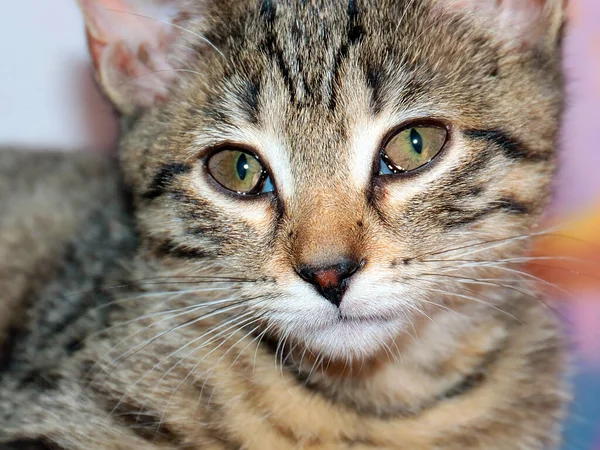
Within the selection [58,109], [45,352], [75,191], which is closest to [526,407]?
[45,352]

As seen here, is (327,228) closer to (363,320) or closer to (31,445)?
(363,320)

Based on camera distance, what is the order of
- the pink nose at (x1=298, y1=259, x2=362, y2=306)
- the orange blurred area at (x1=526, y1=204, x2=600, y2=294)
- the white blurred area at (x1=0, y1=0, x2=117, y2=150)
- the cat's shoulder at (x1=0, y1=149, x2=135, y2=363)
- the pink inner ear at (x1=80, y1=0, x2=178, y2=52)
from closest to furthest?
the pink nose at (x1=298, y1=259, x2=362, y2=306) → the pink inner ear at (x1=80, y1=0, x2=178, y2=52) → the cat's shoulder at (x1=0, y1=149, x2=135, y2=363) → the orange blurred area at (x1=526, y1=204, x2=600, y2=294) → the white blurred area at (x1=0, y1=0, x2=117, y2=150)

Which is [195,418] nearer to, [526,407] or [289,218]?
[289,218]

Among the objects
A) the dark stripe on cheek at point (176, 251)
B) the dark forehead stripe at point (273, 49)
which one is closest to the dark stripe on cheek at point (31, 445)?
the dark stripe on cheek at point (176, 251)

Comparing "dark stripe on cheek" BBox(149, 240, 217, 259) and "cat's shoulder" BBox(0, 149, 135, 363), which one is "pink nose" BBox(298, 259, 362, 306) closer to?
"dark stripe on cheek" BBox(149, 240, 217, 259)

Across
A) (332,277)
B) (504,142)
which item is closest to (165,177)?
(332,277)

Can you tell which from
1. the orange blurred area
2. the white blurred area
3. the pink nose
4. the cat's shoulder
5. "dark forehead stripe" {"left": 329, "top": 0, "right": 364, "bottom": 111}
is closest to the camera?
the pink nose

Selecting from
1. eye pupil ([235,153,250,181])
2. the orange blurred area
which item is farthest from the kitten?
the orange blurred area
